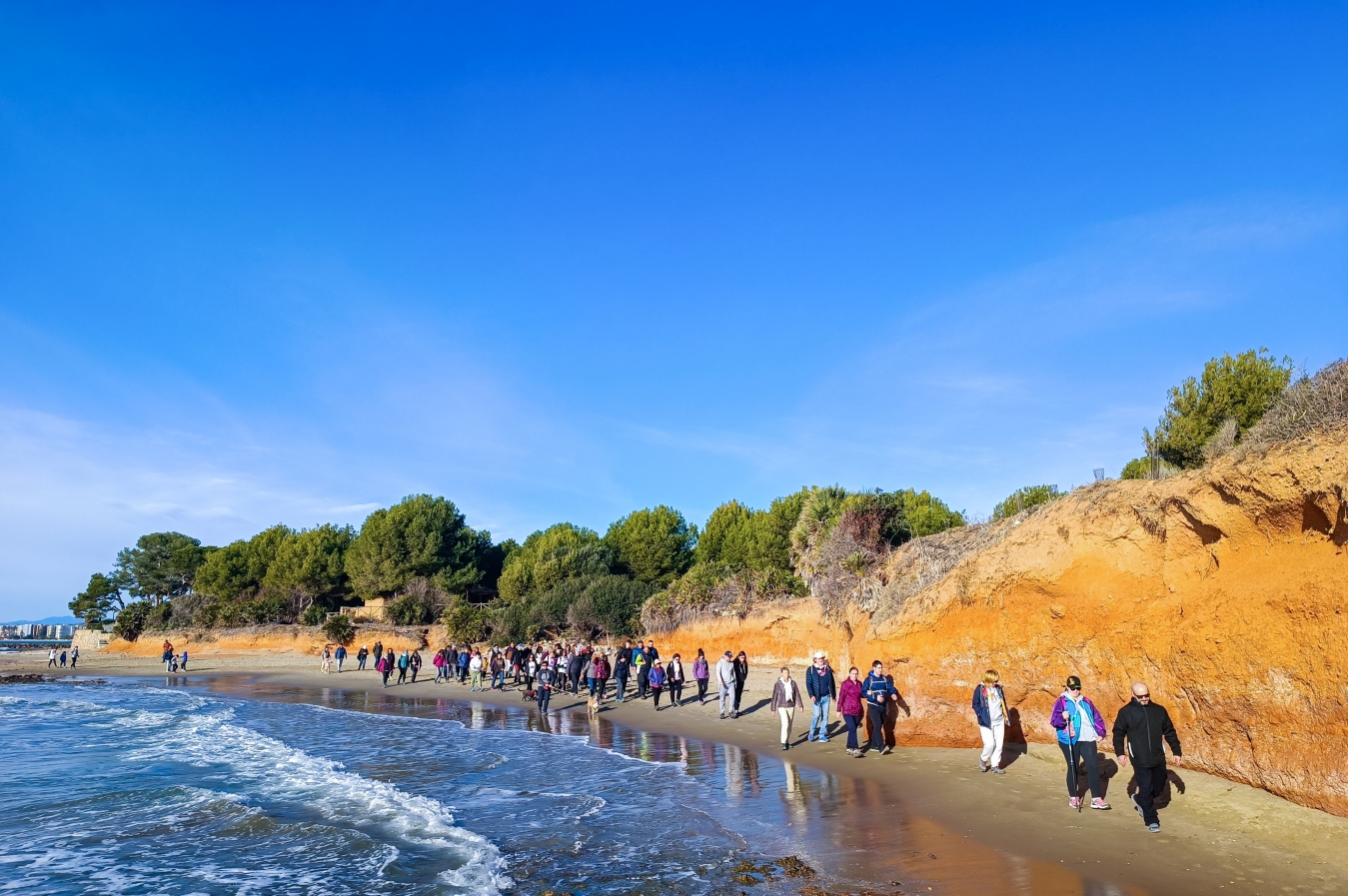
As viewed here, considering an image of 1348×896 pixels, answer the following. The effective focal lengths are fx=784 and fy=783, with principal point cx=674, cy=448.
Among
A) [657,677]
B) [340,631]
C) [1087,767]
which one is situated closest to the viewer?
[1087,767]

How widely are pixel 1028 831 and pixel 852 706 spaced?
16.0 feet

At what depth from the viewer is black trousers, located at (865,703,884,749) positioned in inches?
542

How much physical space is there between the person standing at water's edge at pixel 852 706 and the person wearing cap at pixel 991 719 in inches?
87.5

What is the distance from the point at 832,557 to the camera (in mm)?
23281

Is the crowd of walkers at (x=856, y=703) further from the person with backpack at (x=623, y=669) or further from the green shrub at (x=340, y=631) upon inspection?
the green shrub at (x=340, y=631)

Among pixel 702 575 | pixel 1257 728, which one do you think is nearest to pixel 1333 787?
pixel 1257 728

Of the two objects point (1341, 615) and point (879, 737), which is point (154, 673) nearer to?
point (879, 737)

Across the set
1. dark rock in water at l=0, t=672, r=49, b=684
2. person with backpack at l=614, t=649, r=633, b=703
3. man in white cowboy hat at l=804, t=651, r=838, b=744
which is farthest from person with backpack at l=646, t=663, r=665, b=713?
dark rock in water at l=0, t=672, r=49, b=684

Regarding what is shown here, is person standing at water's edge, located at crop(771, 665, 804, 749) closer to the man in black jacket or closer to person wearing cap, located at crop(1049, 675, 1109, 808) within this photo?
person wearing cap, located at crop(1049, 675, 1109, 808)

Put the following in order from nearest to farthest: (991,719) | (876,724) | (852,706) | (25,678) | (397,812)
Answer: (397,812)
(991,719)
(852,706)
(876,724)
(25,678)

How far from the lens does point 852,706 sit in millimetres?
13719

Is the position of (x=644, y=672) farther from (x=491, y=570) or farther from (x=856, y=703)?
(x=491, y=570)

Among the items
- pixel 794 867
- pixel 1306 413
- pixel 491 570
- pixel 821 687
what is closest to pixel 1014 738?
pixel 821 687

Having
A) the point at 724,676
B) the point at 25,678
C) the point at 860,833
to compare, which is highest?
the point at 724,676
